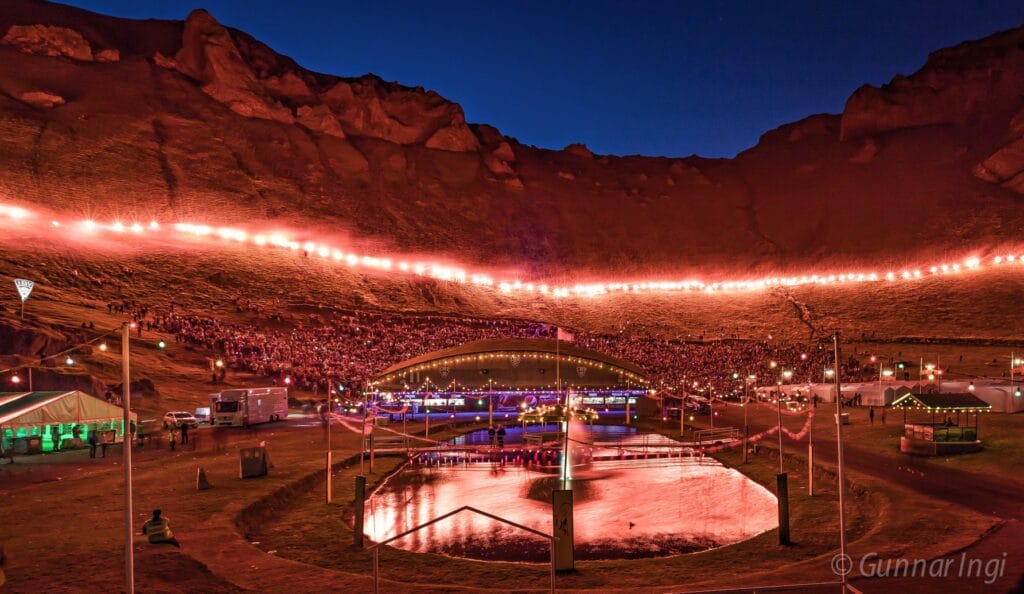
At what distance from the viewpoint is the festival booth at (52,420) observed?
29094mm

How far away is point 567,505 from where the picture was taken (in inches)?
541

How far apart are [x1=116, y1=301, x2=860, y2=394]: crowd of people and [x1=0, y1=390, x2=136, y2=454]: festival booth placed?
645 inches

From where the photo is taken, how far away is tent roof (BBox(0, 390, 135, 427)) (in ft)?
94.2

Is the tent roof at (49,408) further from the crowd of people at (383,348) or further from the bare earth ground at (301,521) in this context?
the crowd of people at (383,348)

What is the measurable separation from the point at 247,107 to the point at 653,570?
133 m

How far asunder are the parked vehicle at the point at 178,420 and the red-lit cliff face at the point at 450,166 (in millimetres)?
65880

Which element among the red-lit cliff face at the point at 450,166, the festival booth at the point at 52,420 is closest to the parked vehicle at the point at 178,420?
the festival booth at the point at 52,420

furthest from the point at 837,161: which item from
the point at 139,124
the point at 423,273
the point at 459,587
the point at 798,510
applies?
Answer: the point at 459,587

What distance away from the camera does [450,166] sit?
452 feet

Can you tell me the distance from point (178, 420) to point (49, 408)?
25.7ft

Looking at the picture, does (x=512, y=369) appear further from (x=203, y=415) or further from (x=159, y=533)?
(x=159, y=533)

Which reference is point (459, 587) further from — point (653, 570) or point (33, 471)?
point (33, 471)

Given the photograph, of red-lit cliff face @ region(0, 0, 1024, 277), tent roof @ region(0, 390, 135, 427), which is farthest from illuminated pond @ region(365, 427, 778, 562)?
red-lit cliff face @ region(0, 0, 1024, 277)

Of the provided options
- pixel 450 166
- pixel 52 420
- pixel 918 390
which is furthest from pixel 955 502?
pixel 450 166
